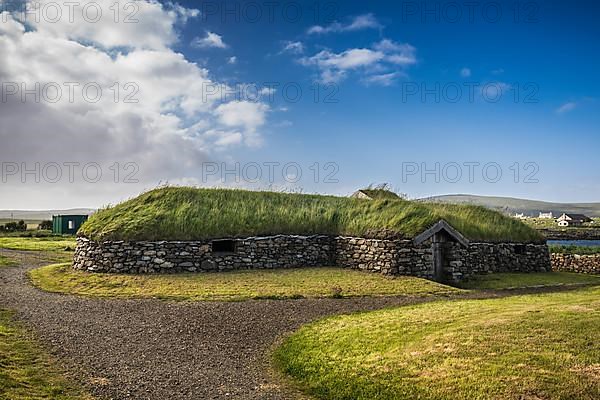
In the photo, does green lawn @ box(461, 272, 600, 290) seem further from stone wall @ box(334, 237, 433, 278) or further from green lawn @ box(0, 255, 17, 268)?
green lawn @ box(0, 255, 17, 268)

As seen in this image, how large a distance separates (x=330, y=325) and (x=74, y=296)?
10006 millimetres

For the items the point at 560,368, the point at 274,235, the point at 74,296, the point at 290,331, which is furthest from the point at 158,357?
the point at 274,235

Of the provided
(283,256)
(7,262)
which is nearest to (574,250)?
(283,256)

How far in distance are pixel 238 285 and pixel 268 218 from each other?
6289mm

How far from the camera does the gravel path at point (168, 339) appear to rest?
344 inches

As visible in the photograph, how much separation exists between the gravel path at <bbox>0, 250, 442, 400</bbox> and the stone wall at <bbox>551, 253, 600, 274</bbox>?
1803 centimetres

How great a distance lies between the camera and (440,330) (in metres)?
11.8

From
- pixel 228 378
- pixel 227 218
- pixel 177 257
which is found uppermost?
pixel 227 218

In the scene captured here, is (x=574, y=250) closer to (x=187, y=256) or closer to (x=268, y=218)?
(x=268, y=218)

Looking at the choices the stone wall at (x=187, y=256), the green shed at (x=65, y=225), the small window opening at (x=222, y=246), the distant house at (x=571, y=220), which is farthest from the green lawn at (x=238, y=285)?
the distant house at (x=571, y=220)

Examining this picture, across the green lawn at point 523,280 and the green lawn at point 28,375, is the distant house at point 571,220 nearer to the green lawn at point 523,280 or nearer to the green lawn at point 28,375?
the green lawn at point 523,280

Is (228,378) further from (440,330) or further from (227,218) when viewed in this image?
(227,218)

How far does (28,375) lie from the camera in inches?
350

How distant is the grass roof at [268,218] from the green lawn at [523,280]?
246 cm
